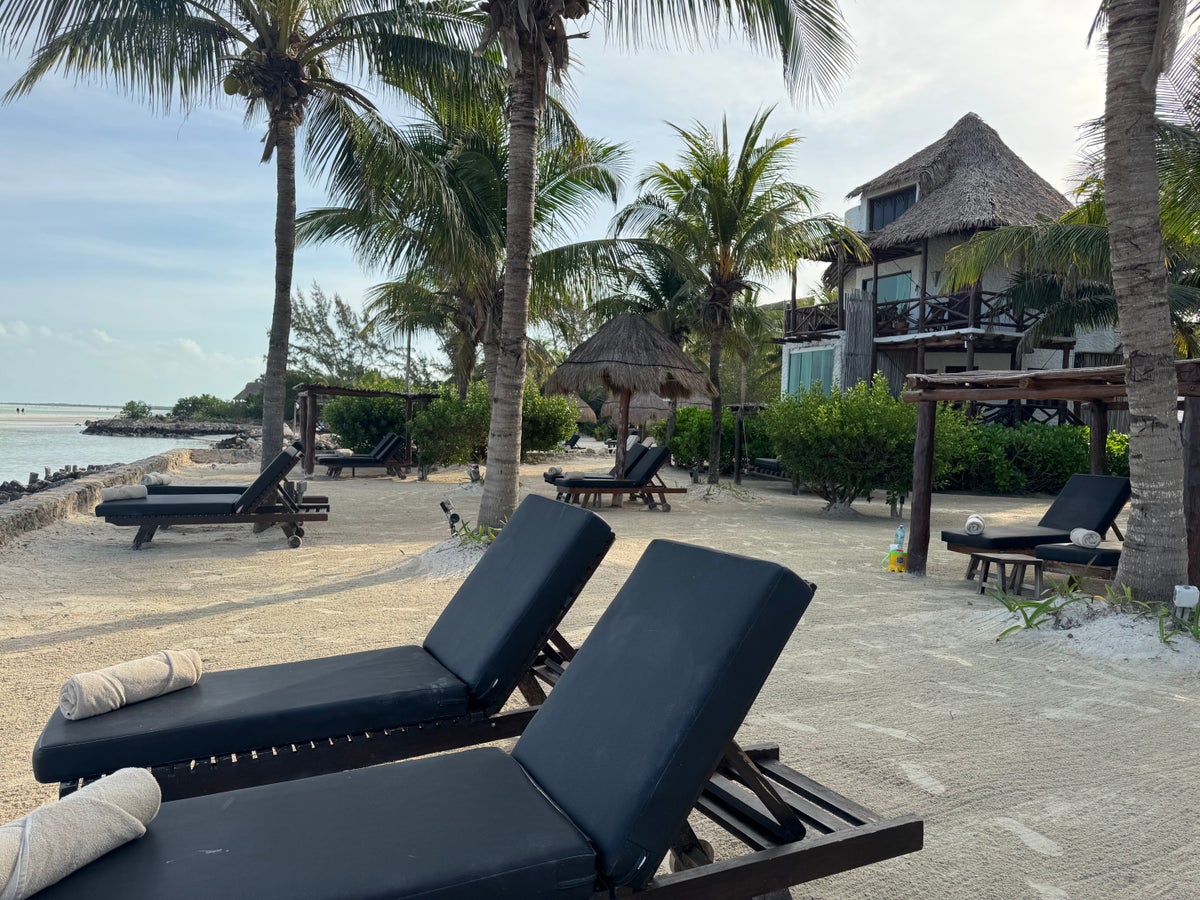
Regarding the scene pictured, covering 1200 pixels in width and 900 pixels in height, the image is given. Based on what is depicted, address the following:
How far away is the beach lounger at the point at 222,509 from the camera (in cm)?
761

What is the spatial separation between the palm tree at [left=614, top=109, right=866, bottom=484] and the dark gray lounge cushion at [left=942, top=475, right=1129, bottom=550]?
870 cm

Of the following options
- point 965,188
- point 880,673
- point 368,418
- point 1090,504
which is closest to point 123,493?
point 880,673

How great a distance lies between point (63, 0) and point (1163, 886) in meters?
11.0

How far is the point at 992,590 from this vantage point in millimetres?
6930

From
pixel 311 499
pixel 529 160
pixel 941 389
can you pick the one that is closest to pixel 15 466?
pixel 311 499

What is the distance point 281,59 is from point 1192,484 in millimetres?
10025

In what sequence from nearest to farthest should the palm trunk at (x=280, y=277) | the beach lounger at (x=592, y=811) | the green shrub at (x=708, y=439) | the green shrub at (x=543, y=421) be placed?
1. the beach lounger at (x=592, y=811)
2. the palm trunk at (x=280, y=277)
3. the green shrub at (x=543, y=421)
4. the green shrub at (x=708, y=439)

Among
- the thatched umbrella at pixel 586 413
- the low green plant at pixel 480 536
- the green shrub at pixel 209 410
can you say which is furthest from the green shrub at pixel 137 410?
the low green plant at pixel 480 536

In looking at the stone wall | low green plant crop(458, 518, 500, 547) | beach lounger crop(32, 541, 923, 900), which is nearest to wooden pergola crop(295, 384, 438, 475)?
the stone wall

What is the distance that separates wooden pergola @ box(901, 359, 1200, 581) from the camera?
5.68 metres

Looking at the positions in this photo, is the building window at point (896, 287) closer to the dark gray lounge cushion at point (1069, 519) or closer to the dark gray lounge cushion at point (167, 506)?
the dark gray lounge cushion at point (1069, 519)

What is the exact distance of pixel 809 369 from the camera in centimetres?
2453

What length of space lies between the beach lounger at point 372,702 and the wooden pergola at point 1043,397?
4929 mm

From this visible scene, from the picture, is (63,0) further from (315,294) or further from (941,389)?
(315,294)
